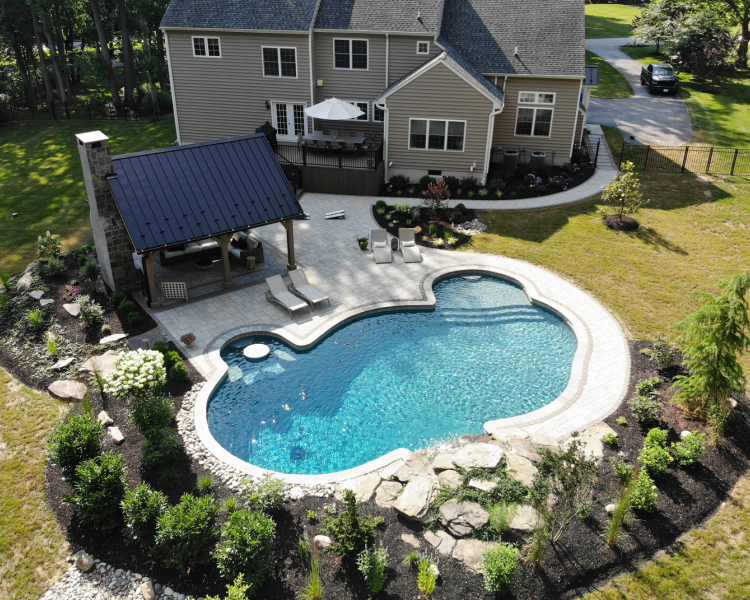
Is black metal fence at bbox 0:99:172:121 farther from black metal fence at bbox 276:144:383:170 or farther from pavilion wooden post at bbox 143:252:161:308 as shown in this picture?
pavilion wooden post at bbox 143:252:161:308

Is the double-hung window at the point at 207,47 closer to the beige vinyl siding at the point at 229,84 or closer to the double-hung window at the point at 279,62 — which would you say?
the beige vinyl siding at the point at 229,84

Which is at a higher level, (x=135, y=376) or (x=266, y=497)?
(x=135, y=376)

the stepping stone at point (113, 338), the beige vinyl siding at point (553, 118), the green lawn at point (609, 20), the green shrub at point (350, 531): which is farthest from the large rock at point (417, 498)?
the green lawn at point (609, 20)

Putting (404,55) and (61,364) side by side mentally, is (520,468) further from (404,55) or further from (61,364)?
(404,55)

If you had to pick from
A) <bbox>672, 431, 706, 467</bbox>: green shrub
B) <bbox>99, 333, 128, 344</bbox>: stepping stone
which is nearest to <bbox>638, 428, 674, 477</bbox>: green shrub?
<bbox>672, 431, 706, 467</bbox>: green shrub

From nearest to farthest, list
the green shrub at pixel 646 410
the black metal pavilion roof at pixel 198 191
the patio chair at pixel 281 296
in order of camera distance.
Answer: the green shrub at pixel 646 410 → the black metal pavilion roof at pixel 198 191 → the patio chair at pixel 281 296

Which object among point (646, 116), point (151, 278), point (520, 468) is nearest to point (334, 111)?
point (151, 278)
